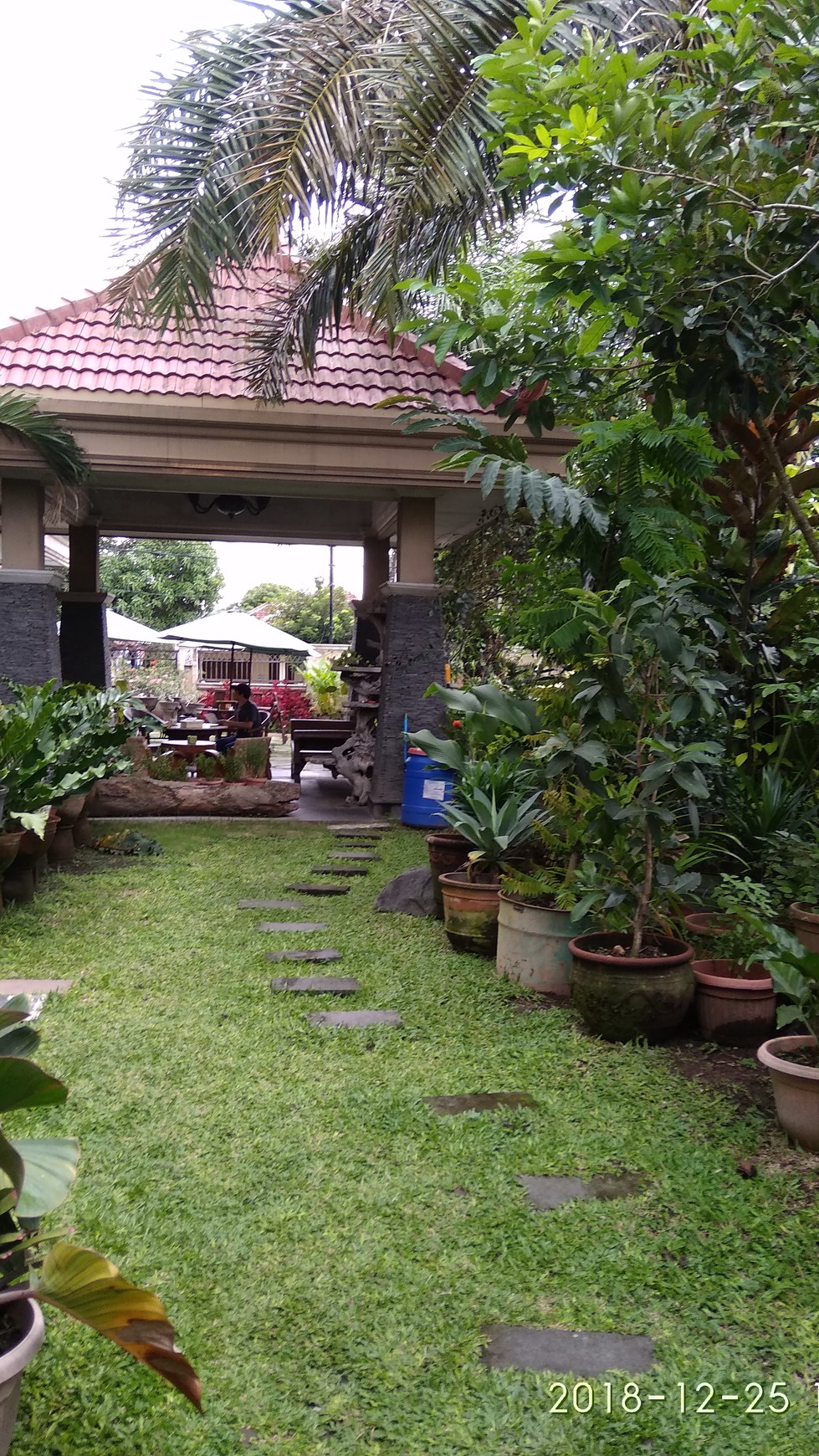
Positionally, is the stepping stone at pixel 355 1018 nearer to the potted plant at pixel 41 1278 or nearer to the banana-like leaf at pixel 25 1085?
the potted plant at pixel 41 1278

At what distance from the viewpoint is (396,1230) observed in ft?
8.98

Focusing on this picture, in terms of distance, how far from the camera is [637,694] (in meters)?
4.48

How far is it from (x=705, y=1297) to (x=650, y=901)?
2045 millimetres

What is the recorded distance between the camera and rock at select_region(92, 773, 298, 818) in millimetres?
9977

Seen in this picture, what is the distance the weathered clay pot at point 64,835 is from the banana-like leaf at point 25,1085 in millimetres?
5847

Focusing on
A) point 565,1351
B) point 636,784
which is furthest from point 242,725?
point 565,1351

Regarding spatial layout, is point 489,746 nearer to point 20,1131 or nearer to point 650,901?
point 650,901

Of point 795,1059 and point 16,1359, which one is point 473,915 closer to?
point 795,1059

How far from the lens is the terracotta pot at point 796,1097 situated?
3129 millimetres

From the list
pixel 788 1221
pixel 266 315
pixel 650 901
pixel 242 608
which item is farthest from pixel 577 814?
pixel 242 608

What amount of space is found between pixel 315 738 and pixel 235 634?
4856 mm

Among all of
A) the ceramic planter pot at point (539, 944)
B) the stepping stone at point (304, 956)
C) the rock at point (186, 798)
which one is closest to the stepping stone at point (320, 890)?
the stepping stone at point (304, 956)

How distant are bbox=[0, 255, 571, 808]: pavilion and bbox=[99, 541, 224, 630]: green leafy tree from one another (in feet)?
80.1

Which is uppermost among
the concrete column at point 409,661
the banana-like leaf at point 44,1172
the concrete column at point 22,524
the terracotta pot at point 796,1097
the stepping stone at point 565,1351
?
the concrete column at point 22,524
